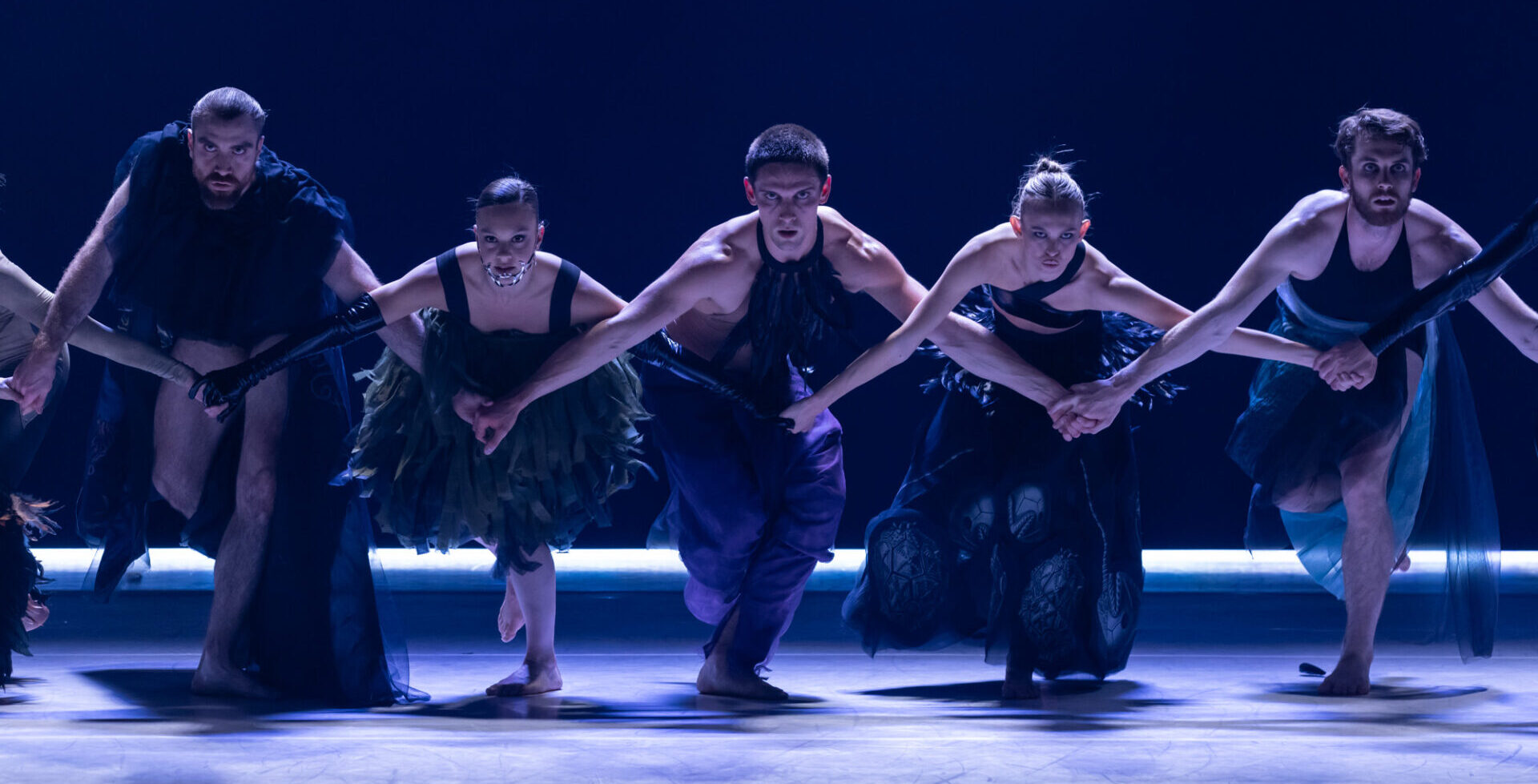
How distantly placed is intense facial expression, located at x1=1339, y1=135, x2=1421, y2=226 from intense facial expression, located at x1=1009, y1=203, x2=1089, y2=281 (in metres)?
0.62

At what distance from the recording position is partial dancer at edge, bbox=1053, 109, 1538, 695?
3.34 meters

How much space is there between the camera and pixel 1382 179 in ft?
10.9

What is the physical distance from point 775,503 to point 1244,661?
4.24 feet

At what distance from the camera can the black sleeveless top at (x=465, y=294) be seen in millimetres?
3246

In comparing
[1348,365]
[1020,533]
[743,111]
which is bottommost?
[1020,533]

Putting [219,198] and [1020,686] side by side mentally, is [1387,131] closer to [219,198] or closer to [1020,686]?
[1020,686]

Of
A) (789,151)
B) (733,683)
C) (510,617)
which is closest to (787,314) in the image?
(789,151)

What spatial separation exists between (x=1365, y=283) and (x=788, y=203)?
4.30ft

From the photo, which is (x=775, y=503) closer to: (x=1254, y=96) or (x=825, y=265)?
(x=825, y=265)

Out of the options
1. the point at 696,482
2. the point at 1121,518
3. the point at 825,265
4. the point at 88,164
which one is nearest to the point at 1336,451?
→ the point at 1121,518

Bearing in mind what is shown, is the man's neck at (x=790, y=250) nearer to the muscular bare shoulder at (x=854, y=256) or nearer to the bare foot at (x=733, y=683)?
the muscular bare shoulder at (x=854, y=256)

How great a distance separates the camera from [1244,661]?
12.4 ft

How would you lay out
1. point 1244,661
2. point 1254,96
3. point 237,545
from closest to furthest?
point 237,545 < point 1244,661 < point 1254,96

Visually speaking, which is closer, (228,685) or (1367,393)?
(228,685)
